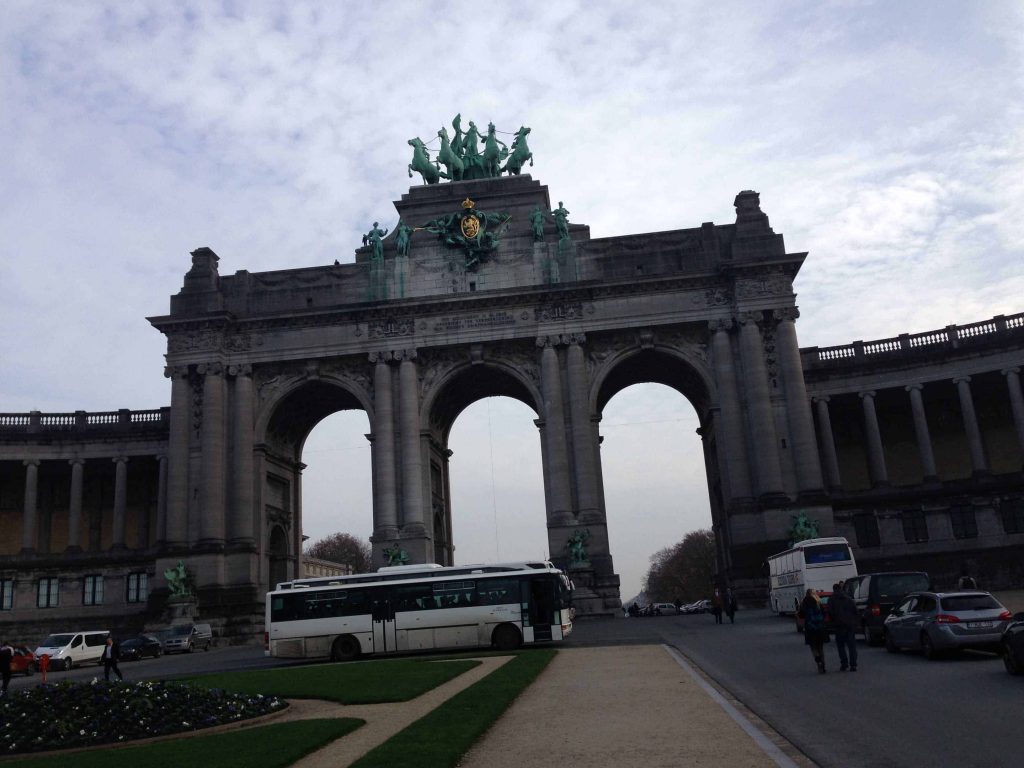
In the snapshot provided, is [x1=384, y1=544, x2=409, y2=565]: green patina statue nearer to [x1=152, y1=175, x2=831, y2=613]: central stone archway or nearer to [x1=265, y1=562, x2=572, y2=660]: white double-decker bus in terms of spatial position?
[x1=152, y1=175, x2=831, y2=613]: central stone archway

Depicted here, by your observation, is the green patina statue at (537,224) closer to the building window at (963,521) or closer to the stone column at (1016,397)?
the stone column at (1016,397)

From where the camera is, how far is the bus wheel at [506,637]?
36906mm

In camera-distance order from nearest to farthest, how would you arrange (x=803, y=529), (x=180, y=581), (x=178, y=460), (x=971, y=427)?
(x=803, y=529)
(x=180, y=581)
(x=178, y=460)
(x=971, y=427)

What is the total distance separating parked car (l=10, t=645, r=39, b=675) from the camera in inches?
1773

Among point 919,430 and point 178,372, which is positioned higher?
point 178,372

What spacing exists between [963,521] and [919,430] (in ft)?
21.6

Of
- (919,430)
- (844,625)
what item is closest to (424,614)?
(844,625)

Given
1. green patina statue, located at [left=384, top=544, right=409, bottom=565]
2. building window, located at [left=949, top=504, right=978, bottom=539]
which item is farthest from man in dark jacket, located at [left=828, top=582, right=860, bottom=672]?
building window, located at [left=949, top=504, right=978, bottom=539]

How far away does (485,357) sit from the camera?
63.6 meters

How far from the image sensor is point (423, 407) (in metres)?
63.1

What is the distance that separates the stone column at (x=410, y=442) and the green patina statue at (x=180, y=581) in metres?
13.6

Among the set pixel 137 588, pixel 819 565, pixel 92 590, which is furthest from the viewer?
pixel 137 588

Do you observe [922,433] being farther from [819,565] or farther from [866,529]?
[819,565]

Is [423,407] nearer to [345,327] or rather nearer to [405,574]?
[345,327]
